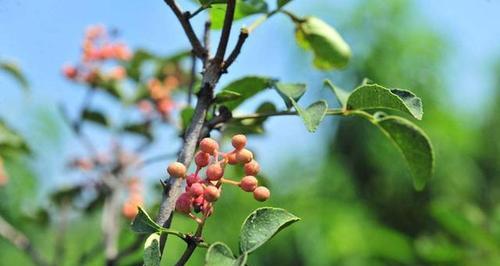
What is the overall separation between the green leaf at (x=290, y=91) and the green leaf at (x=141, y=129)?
127cm

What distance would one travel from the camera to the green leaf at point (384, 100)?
69 cm

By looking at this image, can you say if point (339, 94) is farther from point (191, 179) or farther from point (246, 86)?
point (191, 179)

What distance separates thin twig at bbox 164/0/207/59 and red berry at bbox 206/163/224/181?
185mm

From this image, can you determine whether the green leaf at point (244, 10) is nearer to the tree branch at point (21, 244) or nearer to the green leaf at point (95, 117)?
the tree branch at point (21, 244)

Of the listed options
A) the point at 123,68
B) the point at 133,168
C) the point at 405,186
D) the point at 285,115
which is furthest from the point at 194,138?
the point at 405,186

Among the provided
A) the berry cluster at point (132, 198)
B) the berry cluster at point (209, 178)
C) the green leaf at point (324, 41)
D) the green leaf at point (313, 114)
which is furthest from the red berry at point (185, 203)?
the berry cluster at point (132, 198)

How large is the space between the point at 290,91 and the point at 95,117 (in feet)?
4.23

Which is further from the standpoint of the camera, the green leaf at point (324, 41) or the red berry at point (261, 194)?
the green leaf at point (324, 41)

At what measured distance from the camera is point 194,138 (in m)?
0.71

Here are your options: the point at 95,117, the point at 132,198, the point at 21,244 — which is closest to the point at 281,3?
the point at 21,244

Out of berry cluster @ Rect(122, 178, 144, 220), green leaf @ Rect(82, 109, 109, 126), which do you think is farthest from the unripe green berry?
berry cluster @ Rect(122, 178, 144, 220)

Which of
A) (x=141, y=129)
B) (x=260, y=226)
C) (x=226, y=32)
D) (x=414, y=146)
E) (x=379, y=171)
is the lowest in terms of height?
(x=379, y=171)

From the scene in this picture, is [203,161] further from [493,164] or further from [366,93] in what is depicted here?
[493,164]

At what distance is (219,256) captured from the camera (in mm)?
603
